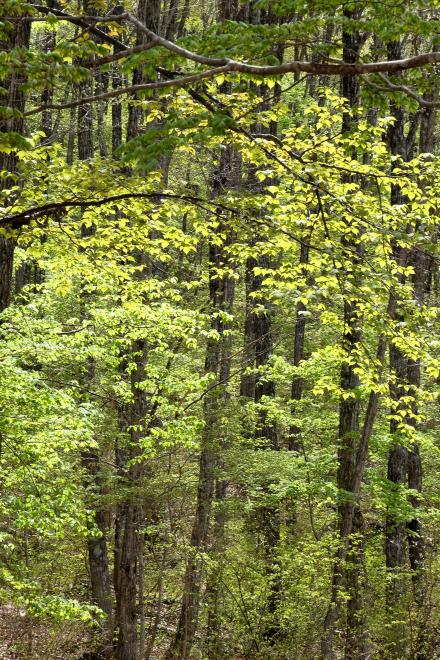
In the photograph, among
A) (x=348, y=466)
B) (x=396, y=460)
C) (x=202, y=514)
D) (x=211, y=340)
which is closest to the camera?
(x=348, y=466)

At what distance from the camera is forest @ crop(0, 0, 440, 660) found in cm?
562

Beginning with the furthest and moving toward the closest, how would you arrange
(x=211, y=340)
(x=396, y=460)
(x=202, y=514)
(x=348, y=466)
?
1. (x=396, y=460)
2. (x=211, y=340)
3. (x=202, y=514)
4. (x=348, y=466)

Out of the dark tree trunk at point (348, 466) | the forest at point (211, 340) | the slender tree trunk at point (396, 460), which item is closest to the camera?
the forest at point (211, 340)

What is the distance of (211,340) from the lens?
12398 millimetres

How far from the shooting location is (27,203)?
678 cm

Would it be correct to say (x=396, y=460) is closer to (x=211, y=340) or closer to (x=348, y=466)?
(x=348, y=466)

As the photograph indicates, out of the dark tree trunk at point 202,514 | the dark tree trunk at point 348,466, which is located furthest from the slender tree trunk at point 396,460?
the dark tree trunk at point 202,514

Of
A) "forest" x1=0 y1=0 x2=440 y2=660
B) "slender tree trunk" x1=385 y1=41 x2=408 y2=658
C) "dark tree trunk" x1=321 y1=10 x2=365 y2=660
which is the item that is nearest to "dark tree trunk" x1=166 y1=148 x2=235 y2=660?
"forest" x1=0 y1=0 x2=440 y2=660

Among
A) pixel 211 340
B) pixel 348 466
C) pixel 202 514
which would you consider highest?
pixel 211 340

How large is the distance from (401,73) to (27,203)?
3538mm

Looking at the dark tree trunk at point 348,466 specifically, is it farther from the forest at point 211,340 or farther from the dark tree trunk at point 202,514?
the dark tree trunk at point 202,514

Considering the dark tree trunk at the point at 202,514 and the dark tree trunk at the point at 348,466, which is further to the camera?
the dark tree trunk at the point at 202,514

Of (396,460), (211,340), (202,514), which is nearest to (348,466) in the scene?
(202,514)

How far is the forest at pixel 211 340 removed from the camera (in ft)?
18.5
